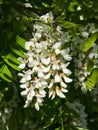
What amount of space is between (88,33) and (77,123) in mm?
756

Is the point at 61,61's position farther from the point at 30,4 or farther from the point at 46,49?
the point at 30,4

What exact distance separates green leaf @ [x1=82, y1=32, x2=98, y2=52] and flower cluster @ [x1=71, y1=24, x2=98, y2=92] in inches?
3.3

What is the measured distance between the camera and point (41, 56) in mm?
2822

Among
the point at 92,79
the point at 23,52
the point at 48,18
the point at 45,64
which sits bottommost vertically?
the point at 92,79

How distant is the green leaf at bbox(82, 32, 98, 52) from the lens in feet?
8.81

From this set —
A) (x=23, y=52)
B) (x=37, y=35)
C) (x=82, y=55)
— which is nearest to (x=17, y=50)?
(x=23, y=52)

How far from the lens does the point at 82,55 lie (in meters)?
2.91

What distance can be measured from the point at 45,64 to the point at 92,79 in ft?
0.89

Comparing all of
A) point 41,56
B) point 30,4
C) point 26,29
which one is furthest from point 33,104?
point 30,4

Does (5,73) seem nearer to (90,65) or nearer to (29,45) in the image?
(29,45)

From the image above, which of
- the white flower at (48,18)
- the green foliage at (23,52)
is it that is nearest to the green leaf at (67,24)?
the green foliage at (23,52)

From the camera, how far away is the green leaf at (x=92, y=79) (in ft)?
9.12

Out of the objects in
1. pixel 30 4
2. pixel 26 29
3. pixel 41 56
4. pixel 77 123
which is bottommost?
pixel 77 123

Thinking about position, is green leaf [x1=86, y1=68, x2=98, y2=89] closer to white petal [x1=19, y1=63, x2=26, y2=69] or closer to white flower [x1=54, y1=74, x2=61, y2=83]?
white flower [x1=54, y1=74, x2=61, y2=83]
